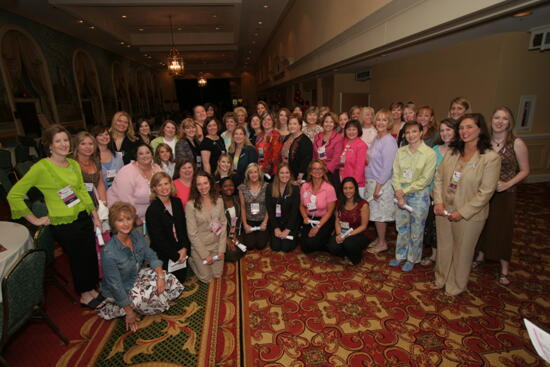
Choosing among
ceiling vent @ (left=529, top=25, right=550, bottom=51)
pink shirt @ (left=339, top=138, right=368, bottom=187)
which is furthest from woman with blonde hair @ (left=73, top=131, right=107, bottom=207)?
ceiling vent @ (left=529, top=25, right=550, bottom=51)

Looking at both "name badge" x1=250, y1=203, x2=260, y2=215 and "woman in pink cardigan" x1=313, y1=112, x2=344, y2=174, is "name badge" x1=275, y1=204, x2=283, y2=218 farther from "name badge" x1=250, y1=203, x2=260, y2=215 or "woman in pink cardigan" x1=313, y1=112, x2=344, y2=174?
"woman in pink cardigan" x1=313, y1=112, x2=344, y2=174

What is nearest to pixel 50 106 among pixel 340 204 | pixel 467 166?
pixel 340 204

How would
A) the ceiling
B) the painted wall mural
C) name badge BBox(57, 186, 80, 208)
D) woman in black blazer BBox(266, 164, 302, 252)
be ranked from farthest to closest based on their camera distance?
the ceiling, the painted wall mural, woman in black blazer BBox(266, 164, 302, 252), name badge BBox(57, 186, 80, 208)

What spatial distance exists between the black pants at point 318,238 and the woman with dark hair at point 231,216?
872 mm

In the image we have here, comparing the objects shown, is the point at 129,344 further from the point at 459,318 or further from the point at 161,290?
the point at 459,318

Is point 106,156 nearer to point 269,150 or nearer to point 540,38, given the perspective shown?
point 269,150

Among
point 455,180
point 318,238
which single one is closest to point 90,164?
point 318,238

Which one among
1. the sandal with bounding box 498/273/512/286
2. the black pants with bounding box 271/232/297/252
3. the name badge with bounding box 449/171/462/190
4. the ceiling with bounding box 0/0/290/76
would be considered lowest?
the sandal with bounding box 498/273/512/286

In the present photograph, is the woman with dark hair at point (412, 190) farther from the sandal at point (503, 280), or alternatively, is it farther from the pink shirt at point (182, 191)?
the pink shirt at point (182, 191)

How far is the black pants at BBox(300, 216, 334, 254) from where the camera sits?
3613mm

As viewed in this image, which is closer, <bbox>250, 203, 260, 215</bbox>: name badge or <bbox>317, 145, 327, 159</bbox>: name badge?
<bbox>250, 203, 260, 215</bbox>: name badge

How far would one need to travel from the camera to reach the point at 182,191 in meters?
3.35

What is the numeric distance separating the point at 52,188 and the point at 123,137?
1.50 m

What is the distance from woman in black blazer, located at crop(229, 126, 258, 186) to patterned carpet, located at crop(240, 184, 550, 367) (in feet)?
4.17
